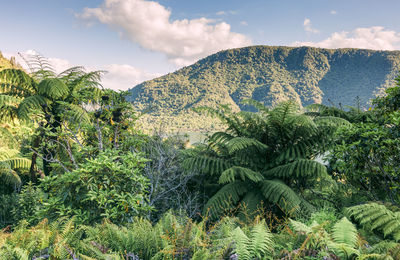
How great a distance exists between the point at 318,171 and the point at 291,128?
101cm

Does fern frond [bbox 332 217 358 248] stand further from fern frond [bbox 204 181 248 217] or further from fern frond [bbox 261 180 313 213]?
fern frond [bbox 204 181 248 217]

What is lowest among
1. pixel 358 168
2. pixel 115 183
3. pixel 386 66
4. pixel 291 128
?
pixel 115 183

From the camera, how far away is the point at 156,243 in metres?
1.96

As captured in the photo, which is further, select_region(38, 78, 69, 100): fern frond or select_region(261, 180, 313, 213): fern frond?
select_region(38, 78, 69, 100): fern frond

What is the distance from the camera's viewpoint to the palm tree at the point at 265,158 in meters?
3.56

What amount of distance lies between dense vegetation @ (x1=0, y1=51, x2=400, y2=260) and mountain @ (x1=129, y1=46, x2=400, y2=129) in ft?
144

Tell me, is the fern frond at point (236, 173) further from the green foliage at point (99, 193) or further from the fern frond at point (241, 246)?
the fern frond at point (241, 246)

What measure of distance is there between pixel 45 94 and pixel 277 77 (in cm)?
7316

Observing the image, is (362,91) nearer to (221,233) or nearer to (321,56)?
(321,56)

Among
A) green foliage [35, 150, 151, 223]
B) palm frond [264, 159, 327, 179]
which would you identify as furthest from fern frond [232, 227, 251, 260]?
palm frond [264, 159, 327, 179]

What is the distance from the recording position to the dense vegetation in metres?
1.95

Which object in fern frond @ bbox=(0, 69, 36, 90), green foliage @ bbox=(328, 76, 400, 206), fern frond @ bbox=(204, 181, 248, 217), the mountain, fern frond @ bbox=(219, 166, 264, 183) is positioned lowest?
fern frond @ bbox=(204, 181, 248, 217)

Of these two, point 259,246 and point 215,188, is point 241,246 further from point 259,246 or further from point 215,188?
point 215,188

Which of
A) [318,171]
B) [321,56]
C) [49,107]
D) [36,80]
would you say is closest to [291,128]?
[318,171]
